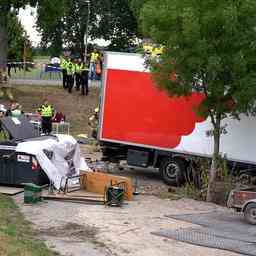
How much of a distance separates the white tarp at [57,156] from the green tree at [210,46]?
10.4 ft

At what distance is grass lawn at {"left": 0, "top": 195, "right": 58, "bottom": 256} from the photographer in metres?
10.5

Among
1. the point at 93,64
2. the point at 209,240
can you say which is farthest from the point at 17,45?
the point at 209,240

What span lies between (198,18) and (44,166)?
4910 mm

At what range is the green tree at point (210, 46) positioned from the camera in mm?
15359

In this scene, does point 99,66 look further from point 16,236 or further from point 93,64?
point 16,236

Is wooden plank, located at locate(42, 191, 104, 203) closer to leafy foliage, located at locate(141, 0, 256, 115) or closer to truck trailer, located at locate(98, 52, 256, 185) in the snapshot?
leafy foliage, located at locate(141, 0, 256, 115)

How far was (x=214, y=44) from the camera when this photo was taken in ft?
51.3

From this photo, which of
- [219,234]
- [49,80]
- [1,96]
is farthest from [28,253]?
[49,80]

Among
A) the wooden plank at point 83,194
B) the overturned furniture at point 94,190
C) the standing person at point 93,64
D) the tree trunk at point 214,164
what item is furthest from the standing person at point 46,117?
the standing person at point 93,64

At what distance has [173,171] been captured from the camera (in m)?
19.4

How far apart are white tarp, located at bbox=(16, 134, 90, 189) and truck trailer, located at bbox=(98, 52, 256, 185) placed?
1928mm

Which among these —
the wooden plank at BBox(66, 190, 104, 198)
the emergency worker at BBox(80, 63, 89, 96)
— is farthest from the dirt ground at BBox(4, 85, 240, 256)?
the emergency worker at BBox(80, 63, 89, 96)

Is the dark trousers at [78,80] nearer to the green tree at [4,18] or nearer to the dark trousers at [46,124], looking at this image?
the green tree at [4,18]

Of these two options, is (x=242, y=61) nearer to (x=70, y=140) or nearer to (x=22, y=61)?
(x=70, y=140)
